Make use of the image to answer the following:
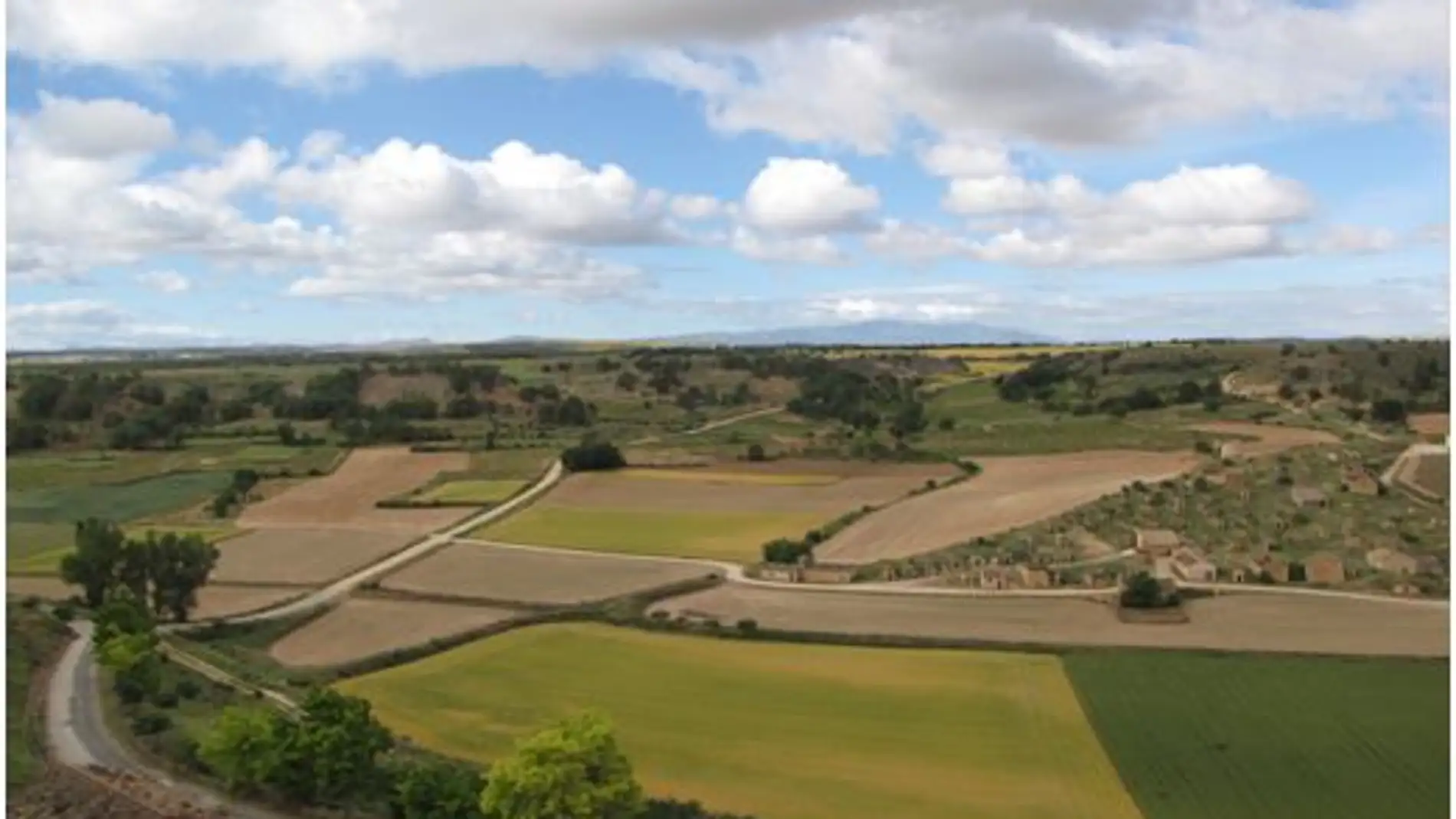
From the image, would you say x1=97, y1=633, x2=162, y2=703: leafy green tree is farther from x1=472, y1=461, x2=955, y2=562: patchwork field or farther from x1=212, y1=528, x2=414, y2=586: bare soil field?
x1=472, y1=461, x2=955, y2=562: patchwork field

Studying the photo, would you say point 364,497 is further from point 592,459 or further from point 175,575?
point 175,575

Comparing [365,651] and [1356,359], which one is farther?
[1356,359]

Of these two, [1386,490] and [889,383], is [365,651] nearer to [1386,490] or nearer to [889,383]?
[1386,490]

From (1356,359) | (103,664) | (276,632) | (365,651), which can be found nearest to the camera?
(103,664)

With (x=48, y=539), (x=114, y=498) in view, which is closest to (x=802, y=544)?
(x=48, y=539)

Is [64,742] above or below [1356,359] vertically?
below

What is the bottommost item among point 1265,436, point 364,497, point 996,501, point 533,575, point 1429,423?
point 533,575

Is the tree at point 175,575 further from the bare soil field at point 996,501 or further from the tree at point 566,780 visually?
the tree at point 566,780

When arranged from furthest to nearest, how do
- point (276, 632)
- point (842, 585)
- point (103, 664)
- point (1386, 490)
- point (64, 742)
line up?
point (1386, 490) < point (842, 585) < point (276, 632) < point (103, 664) < point (64, 742)

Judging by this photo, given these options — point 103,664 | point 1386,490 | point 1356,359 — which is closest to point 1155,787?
point 103,664
